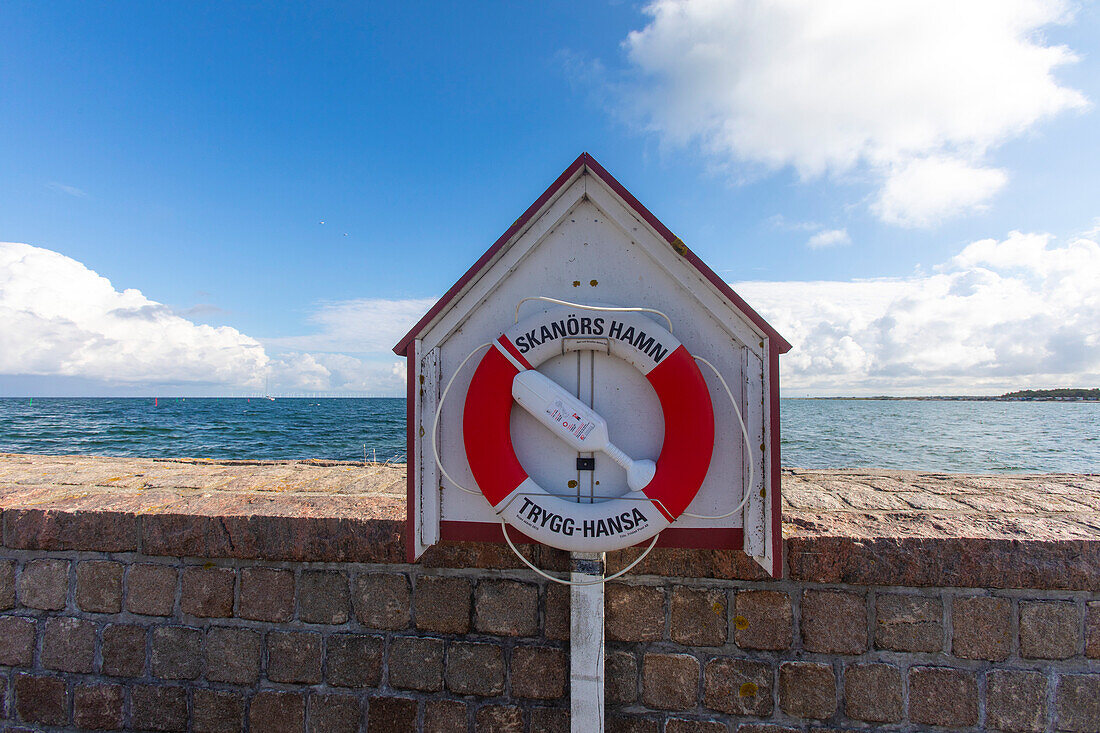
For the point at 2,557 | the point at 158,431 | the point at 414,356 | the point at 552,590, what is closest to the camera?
the point at 414,356

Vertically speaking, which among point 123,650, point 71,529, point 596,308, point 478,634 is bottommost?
point 123,650

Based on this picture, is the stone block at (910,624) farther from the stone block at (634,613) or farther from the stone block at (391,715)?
the stone block at (391,715)

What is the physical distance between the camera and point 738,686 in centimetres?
165

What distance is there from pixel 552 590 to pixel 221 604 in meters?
1.23

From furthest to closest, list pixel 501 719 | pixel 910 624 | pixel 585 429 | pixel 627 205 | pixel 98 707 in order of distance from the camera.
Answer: pixel 98 707, pixel 501 719, pixel 910 624, pixel 627 205, pixel 585 429

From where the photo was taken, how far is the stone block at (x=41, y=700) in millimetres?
1951

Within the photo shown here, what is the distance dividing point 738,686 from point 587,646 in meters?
0.55

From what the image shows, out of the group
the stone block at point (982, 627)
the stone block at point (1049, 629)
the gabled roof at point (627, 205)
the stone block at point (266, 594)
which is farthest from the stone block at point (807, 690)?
the stone block at point (266, 594)

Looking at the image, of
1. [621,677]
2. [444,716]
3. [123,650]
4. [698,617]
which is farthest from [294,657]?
[698,617]

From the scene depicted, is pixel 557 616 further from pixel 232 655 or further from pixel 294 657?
pixel 232 655

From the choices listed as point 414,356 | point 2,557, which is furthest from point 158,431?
point 414,356

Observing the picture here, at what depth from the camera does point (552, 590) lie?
5.70ft

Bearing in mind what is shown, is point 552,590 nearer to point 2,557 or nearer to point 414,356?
point 414,356

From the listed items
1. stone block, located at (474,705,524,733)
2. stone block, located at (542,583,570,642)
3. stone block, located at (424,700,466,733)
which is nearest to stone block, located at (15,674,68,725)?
stone block, located at (424,700,466,733)
